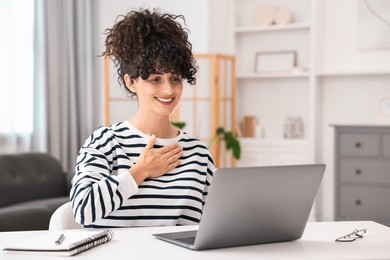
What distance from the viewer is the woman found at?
204 centimetres

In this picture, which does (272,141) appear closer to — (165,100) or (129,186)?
(165,100)

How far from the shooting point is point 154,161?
6.66ft

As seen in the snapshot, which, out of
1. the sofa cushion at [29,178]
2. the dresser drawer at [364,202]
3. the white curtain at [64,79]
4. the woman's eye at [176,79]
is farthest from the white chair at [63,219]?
the white curtain at [64,79]

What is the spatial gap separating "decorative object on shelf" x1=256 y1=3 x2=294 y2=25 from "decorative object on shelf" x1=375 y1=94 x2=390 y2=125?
3.70ft

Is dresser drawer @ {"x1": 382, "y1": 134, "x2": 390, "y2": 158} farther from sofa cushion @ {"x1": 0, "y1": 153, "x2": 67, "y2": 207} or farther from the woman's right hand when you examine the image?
the woman's right hand

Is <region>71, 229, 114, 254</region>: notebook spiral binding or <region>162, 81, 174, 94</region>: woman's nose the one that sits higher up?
<region>162, 81, 174, 94</region>: woman's nose

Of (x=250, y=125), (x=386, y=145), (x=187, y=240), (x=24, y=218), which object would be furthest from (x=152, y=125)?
(x=250, y=125)

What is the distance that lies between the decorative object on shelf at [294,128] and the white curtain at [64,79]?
6.13 feet


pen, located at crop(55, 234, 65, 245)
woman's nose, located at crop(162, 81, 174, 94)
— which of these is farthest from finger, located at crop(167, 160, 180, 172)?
pen, located at crop(55, 234, 65, 245)

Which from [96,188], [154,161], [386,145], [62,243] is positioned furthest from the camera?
[386,145]

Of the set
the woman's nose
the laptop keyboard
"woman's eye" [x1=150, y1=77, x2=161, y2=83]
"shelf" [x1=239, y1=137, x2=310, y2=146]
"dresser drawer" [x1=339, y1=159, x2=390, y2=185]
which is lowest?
"dresser drawer" [x1=339, y1=159, x2=390, y2=185]

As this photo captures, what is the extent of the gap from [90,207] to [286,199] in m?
0.53

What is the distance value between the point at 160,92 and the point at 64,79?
4.32m

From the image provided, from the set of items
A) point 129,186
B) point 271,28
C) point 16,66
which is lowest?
point 129,186
